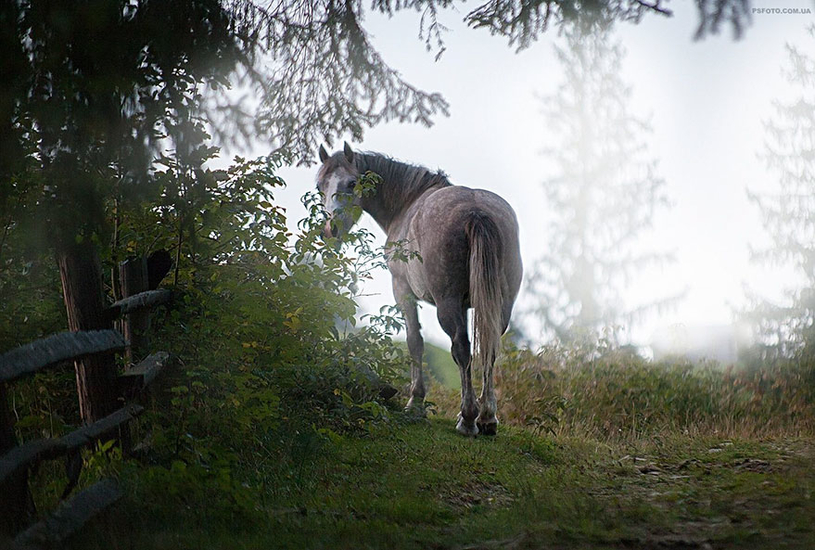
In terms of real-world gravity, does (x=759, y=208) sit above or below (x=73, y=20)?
above

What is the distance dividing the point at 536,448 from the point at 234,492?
3.37 metres

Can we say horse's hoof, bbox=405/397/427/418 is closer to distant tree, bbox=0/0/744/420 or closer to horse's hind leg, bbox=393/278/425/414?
horse's hind leg, bbox=393/278/425/414

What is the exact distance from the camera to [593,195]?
18703mm

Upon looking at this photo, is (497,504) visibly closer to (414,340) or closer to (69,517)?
(69,517)

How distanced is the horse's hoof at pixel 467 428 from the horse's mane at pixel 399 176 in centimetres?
268

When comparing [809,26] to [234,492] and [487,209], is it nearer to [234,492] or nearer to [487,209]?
[487,209]

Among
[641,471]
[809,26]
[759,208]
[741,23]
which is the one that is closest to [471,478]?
[641,471]

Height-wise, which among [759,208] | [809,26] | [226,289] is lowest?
[226,289]

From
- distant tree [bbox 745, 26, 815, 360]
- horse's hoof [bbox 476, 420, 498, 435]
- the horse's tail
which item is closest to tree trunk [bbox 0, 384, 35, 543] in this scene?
the horse's tail

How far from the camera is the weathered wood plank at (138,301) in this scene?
4168 mm

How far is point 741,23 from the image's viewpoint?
13.9 ft

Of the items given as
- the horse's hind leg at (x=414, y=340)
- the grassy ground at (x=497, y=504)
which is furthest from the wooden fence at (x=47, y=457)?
the horse's hind leg at (x=414, y=340)

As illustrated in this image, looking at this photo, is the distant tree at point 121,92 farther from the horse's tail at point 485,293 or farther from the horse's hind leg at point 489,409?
the horse's hind leg at point 489,409

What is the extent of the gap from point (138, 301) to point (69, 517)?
165 cm
